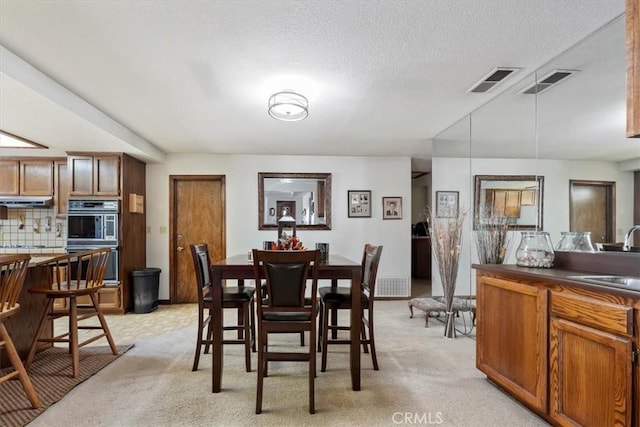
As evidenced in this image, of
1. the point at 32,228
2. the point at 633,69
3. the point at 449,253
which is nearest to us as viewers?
the point at 633,69

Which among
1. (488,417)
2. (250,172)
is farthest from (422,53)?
(250,172)

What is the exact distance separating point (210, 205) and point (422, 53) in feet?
13.2

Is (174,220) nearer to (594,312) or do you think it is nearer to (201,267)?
(201,267)

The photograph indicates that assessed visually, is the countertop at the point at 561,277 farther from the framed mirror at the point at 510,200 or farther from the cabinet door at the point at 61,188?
the cabinet door at the point at 61,188

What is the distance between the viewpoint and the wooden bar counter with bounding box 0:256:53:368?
2.78 m

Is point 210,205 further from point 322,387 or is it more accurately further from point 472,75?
point 472,75

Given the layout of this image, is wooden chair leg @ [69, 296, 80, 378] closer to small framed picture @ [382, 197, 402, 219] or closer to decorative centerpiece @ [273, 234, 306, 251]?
decorative centerpiece @ [273, 234, 306, 251]

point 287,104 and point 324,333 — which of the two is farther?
point 287,104

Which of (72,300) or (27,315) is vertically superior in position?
(72,300)

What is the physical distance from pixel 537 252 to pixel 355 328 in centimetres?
136

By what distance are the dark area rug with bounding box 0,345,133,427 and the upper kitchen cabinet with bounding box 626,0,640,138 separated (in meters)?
3.33

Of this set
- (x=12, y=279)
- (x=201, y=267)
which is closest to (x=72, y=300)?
→ (x=12, y=279)

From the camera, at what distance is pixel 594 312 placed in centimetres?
162

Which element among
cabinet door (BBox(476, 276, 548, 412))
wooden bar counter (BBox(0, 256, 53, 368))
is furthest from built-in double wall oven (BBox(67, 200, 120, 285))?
cabinet door (BBox(476, 276, 548, 412))
